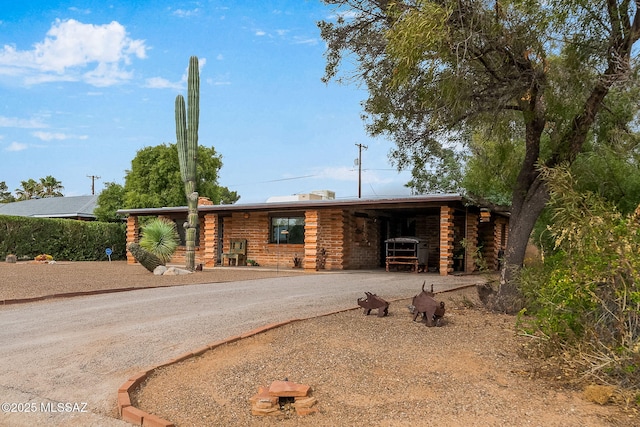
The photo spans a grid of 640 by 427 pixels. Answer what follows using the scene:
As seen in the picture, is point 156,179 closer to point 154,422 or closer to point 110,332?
point 110,332

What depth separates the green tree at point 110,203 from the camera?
3083 centimetres

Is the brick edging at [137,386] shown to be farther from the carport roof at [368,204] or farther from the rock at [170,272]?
the carport roof at [368,204]

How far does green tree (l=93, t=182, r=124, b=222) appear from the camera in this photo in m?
30.8

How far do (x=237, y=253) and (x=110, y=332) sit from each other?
13.8 meters

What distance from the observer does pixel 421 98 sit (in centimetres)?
673

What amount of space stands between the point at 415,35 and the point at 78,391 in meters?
4.44

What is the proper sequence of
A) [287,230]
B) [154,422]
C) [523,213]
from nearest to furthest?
[154,422] < [523,213] < [287,230]

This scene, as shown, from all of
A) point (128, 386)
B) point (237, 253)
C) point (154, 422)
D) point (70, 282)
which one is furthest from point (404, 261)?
point (154, 422)

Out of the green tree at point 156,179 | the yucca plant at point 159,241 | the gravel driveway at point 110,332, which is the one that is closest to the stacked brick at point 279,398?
the gravel driveway at point 110,332

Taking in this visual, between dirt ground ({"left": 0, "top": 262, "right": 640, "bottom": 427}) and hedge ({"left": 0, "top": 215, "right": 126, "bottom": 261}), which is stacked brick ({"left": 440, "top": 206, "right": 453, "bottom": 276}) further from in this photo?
hedge ({"left": 0, "top": 215, "right": 126, "bottom": 261})

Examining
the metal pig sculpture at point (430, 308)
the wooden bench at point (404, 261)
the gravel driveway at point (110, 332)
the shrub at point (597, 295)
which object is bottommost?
the gravel driveway at point (110, 332)

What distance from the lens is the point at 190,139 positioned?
53.8 feet

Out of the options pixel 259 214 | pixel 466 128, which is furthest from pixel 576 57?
pixel 259 214

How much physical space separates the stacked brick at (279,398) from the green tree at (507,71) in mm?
3349
